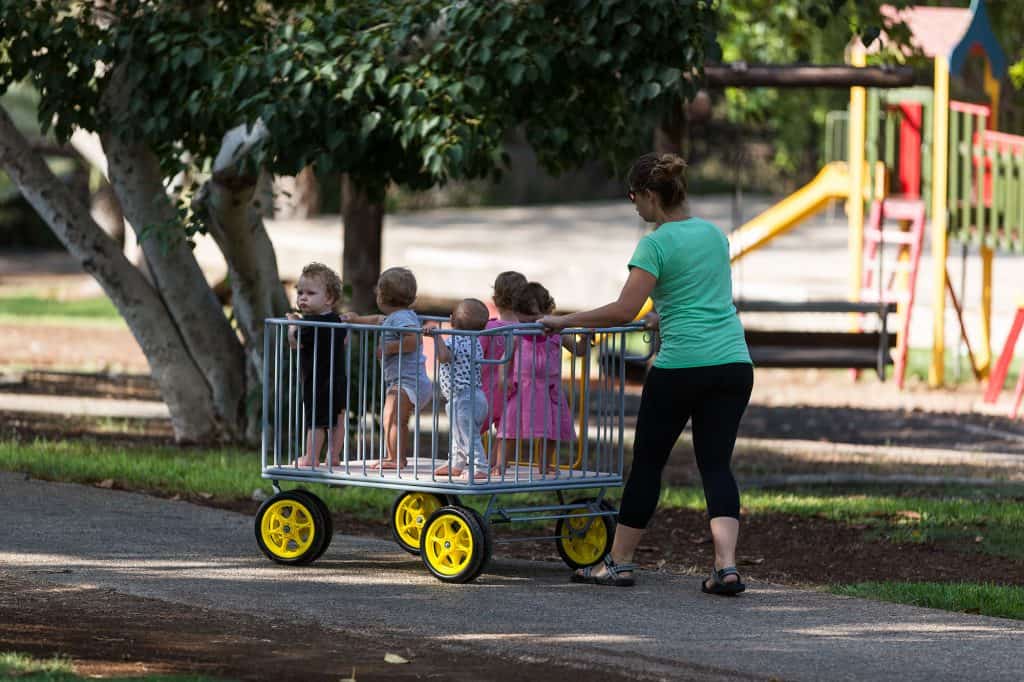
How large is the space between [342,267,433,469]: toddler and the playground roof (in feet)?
40.3

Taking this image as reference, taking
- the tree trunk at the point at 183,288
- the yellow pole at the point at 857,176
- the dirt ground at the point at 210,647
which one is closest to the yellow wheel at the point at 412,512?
the dirt ground at the point at 210,647

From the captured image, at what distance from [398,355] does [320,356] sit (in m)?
0.43

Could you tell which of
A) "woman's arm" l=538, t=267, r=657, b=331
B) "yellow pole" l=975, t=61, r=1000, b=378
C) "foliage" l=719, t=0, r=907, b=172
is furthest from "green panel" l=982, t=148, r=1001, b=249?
"woman's arm" l=538, t=267, r=657, b=331

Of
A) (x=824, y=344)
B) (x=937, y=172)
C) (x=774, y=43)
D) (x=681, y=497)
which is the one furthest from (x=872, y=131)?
(x=681, y=497)

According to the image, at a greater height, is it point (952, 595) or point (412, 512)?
point (412, 512)

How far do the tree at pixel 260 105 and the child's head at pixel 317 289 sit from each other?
2.08 meters

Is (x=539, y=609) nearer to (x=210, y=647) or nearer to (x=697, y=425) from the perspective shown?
(x=697, y=425)

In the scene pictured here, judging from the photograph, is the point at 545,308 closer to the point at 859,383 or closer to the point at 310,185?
the point at 859,383

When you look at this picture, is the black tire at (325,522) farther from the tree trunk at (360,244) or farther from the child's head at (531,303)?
the tree trunk at (360,244)

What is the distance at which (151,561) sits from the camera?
747cm

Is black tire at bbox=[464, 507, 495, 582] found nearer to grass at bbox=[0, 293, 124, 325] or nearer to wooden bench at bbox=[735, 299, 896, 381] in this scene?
wooden bench at bbox=[735, 299, 896, 381]

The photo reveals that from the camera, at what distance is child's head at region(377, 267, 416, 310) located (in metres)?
7.50

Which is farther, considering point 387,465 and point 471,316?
point 387,465

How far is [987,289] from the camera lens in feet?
63.6
